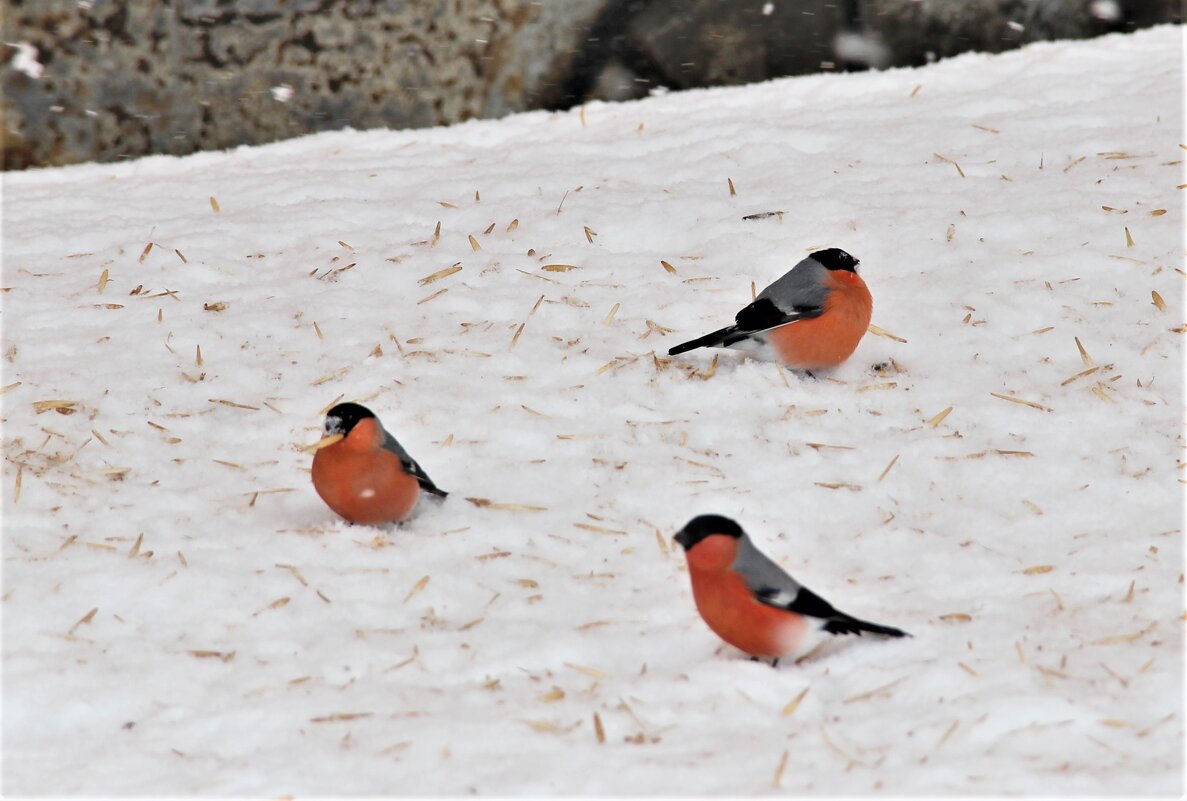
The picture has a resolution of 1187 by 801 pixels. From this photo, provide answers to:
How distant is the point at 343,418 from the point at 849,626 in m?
1.96

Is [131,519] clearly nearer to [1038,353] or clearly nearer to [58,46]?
[1038,353]

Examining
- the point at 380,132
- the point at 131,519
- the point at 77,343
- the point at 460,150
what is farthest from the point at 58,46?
the point at 131,519

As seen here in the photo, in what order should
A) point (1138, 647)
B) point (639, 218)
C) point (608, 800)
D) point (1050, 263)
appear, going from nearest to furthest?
point (608, 800), point (1138, 647), point (1050, 263), point (639, 218)

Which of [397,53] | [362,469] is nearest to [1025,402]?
[362,469]

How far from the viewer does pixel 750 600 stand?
3.54 metres

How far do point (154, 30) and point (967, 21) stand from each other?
585 cm

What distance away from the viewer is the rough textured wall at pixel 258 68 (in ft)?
26.5

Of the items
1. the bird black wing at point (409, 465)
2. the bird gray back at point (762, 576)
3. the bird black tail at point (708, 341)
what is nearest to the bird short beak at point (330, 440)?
the bird black wing at point (409, 465)

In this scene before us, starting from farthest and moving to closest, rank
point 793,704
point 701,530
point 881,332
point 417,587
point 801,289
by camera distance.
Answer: point 881,332
point 801,289
point 417,587
point 701,530
point 793,704

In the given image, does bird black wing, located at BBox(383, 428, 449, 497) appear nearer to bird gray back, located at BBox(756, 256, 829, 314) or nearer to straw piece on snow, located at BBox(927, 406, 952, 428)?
bird gray back, located at BBox(756, 256, 829, 314)

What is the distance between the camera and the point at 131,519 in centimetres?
438

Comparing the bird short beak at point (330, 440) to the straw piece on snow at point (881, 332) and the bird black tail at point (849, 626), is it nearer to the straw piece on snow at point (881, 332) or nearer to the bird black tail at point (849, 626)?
the bird black tail at point (849, 626)

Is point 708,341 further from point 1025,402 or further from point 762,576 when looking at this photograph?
point 762,576

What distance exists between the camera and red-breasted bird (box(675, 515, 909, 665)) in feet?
11.6
